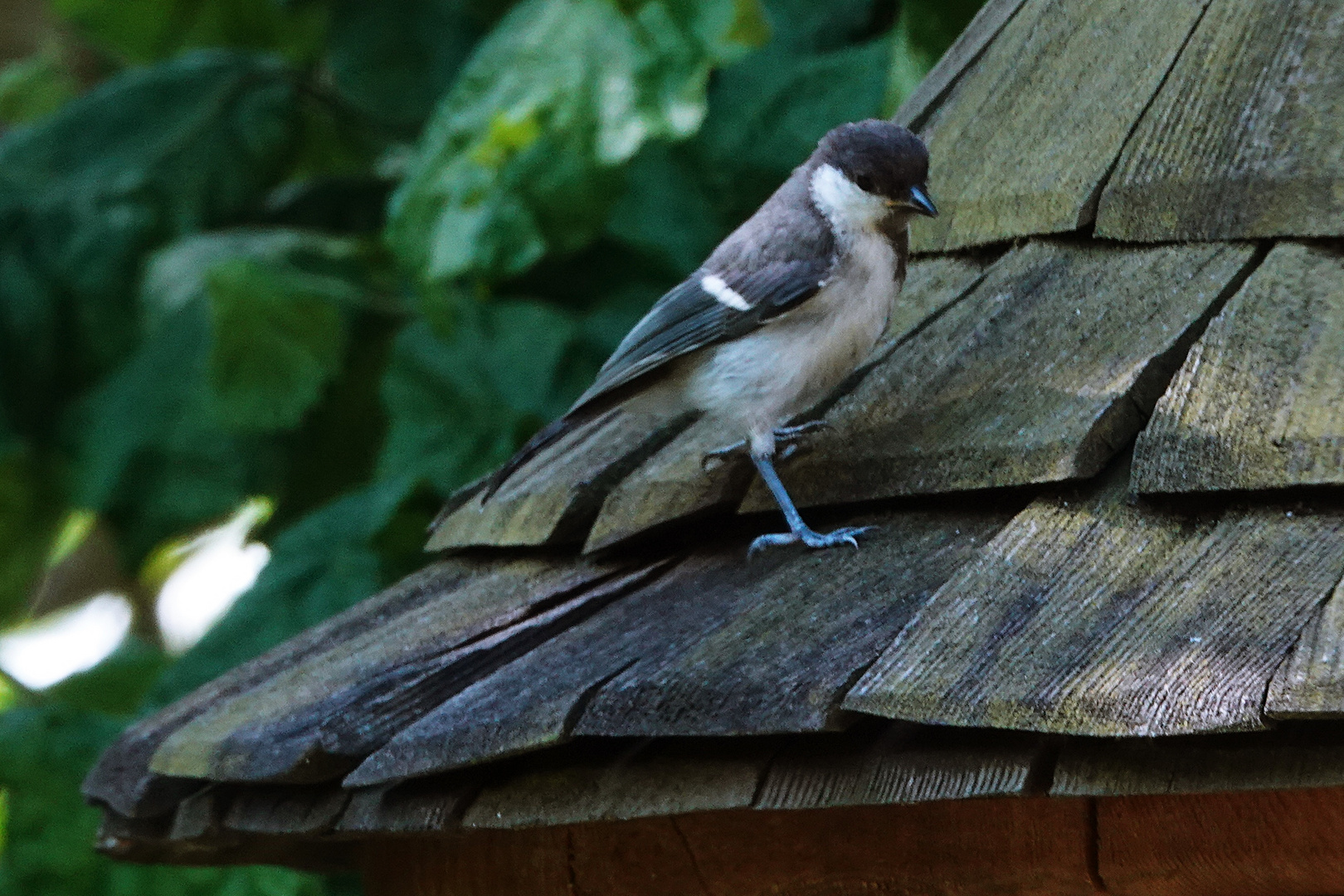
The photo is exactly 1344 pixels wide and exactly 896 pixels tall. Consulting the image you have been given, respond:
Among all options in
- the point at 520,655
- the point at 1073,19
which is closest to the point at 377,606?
the point at 520,655

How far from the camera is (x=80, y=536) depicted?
245 inches

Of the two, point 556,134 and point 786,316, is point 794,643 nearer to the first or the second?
point 786,316

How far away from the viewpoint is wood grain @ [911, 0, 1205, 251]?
6.36 feet

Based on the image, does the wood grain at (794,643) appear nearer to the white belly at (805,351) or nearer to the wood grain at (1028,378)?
the wood grain at (1028,378)

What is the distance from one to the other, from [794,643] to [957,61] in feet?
3.77

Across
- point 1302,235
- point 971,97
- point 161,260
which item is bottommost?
point 1302,235

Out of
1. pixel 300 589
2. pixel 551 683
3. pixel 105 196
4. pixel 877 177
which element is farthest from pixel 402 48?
pixel 551 683

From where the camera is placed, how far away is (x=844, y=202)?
2223 mm

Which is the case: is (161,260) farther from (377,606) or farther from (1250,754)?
(1250,754)

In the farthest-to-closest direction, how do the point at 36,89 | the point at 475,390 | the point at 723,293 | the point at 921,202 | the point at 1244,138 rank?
the point at 36,89 → the point at 475,390 → the point at 723,293 → the point at 921,202 → the point at 1244,138

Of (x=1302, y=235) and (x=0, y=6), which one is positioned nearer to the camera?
(x=1302, y=235)

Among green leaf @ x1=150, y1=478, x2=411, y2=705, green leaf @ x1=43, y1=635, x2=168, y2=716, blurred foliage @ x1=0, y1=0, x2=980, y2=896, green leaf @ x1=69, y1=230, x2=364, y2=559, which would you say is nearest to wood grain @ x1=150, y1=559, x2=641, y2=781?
blurred foliage @ x1=0, y1=0, x2=980, y2=896

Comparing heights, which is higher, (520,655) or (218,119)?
(218,119)

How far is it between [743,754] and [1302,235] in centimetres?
77
